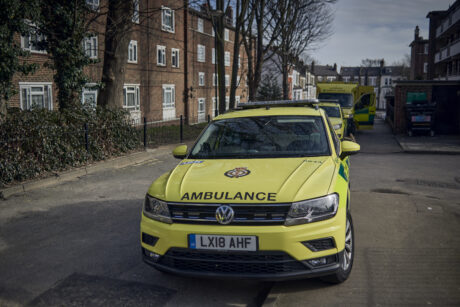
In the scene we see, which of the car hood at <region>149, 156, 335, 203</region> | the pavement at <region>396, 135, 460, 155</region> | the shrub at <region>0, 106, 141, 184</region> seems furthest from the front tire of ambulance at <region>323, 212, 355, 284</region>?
the pavement at <region>396, 135, 460, 155</region>

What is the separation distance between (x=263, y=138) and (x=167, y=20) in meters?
27.8

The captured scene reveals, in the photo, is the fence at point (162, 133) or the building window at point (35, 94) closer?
the fence at point (162, 133)

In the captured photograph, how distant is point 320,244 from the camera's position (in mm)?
3664

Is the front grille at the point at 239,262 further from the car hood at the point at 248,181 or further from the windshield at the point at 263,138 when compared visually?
the windshield at the point at 263,138

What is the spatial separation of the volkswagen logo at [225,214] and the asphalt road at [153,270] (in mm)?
800

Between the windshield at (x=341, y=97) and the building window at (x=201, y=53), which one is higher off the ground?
the building window at (x=201, y=53)

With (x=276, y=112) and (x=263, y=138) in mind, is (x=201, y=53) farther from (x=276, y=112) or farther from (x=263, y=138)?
(x=263, y=138)

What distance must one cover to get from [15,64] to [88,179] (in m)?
3.23

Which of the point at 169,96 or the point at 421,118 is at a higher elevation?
the point at 169,96

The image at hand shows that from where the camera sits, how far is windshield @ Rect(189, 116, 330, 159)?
4898mm

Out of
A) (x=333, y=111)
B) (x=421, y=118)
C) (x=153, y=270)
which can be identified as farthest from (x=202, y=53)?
(x=153, y=270)

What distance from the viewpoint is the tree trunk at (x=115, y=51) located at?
46.8ft

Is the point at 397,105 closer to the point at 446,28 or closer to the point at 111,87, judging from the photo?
the point at 111,87

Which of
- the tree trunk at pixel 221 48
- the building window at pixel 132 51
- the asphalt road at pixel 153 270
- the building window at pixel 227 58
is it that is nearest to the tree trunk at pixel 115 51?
the asphalt road at pixel 153 270
